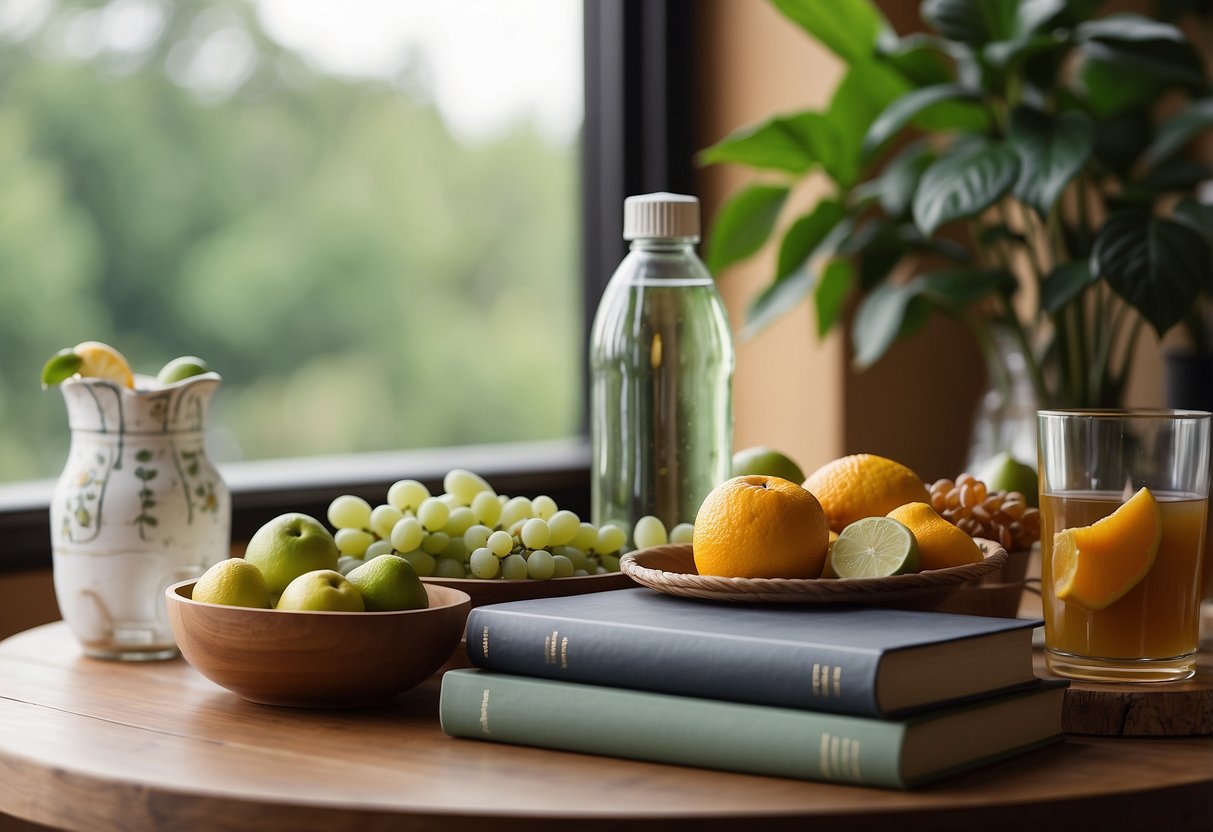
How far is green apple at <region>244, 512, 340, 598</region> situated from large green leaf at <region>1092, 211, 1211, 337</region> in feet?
3.24

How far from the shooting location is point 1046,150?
1.64 metres

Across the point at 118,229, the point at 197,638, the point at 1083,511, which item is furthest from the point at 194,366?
the point at 118,229

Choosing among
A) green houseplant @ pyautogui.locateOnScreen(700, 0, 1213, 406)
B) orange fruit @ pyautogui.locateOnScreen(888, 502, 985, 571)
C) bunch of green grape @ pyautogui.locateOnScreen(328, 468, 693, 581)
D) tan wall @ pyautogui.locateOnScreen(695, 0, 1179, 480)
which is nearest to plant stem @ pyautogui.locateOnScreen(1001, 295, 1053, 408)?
green houseplant @ pyautogui.locateOnScreen(700, 0, 1213, 406)

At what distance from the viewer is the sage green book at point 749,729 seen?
2.30 ft

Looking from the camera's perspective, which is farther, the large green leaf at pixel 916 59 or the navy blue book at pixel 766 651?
the large green leaf at pixel 916 59

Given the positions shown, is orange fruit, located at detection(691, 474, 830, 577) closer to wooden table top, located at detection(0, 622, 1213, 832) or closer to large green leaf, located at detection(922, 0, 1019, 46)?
wooden table top, located at detection(0, 622, 1213, 832)

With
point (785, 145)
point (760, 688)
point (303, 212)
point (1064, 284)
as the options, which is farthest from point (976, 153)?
point (303, 212)

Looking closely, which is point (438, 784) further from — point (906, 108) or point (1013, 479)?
point (906, 108)

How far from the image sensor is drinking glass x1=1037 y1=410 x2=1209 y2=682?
2.88 feet

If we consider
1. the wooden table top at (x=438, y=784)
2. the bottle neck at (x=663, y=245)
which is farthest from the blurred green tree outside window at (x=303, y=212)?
the wooden table top at (x=438, y=784)

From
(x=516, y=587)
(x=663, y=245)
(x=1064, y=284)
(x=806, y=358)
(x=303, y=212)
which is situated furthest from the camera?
(x=303, y=212)

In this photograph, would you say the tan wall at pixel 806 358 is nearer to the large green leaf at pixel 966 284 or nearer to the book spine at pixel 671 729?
the large green leaf at pixel 966 284

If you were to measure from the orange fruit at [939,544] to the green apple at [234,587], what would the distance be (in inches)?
16.9

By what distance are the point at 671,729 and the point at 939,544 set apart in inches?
9.5
